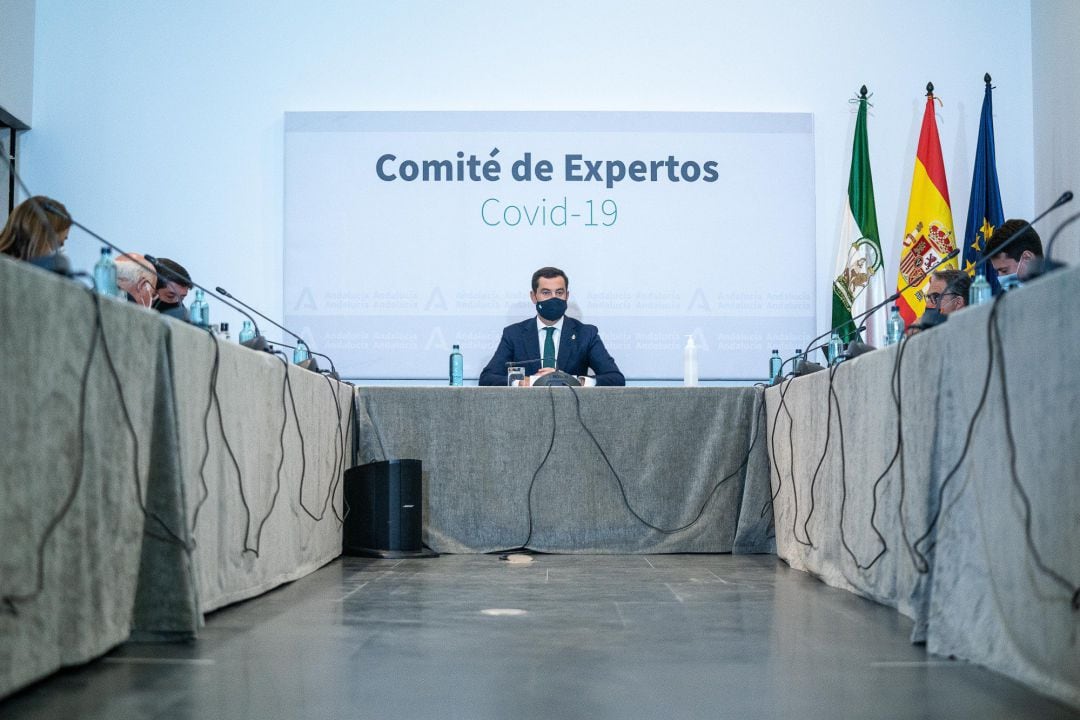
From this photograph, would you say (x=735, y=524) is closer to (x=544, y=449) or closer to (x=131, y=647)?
(x=544, y=449)

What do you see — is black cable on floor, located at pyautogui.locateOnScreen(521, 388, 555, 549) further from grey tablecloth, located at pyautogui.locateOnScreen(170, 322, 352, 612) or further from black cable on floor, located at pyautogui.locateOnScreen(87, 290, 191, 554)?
black cable on floor, located at pyautogui.locateOnScreen(87, 290, 191, 554)

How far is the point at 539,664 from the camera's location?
5.80 feet

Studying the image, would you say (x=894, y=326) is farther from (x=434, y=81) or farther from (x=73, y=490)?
(x=434, y=81)

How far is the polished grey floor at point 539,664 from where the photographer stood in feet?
4.81

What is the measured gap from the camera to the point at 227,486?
2.39m

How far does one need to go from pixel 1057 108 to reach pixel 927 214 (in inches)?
31.0

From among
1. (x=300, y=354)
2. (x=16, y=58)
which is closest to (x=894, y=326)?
(x=300, y=354)

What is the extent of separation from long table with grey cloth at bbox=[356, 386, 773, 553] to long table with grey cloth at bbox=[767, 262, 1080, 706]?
3.42 feet

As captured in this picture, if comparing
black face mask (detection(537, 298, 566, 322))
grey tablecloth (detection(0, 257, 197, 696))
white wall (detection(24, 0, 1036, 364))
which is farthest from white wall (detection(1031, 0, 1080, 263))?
grey tablecloth (detection(0, 257, 197, 696))

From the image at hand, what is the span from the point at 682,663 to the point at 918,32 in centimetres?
447

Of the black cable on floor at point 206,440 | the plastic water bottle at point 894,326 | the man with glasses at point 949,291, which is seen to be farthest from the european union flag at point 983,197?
the black cable on floor at point 206,440

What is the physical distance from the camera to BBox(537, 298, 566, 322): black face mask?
15.0ft

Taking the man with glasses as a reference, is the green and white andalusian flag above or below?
above

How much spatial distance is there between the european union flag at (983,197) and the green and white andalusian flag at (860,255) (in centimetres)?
43
